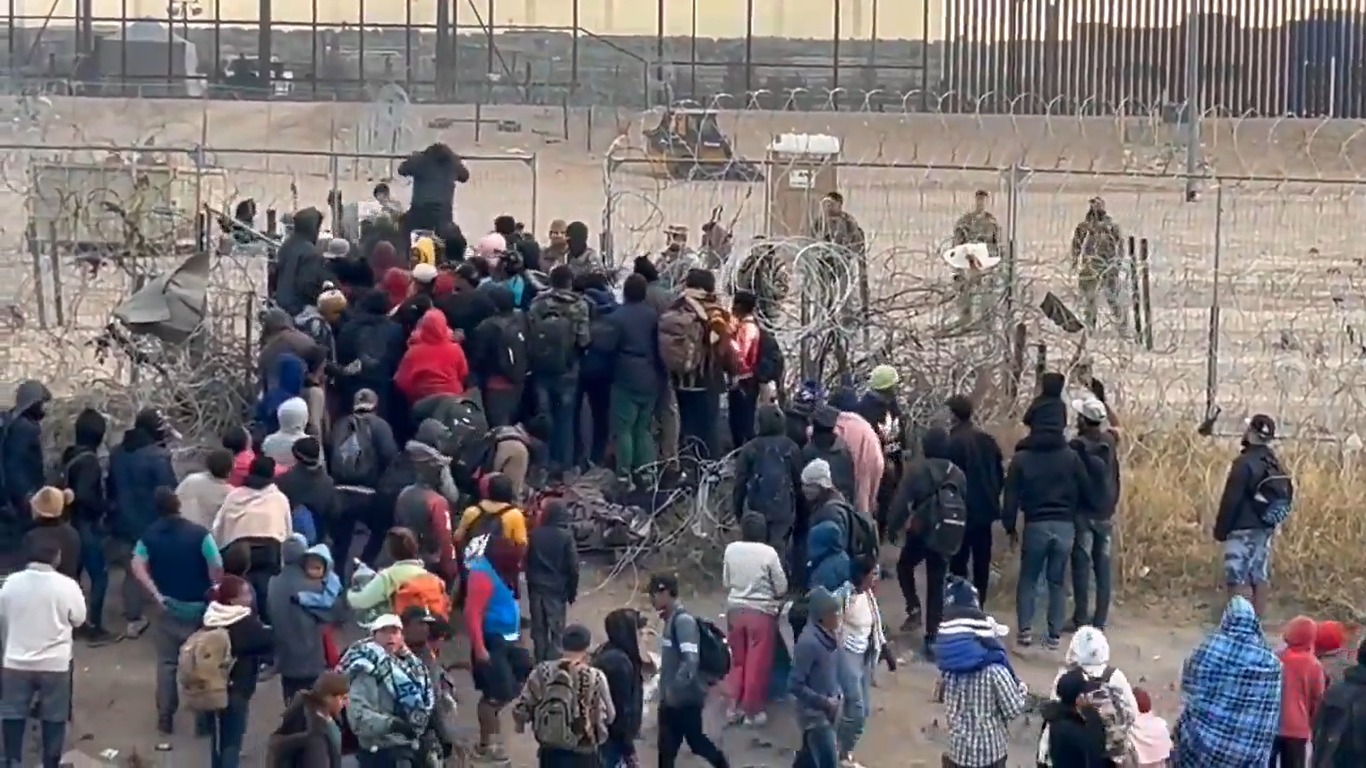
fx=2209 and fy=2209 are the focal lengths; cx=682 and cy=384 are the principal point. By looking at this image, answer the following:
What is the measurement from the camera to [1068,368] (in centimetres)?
1332

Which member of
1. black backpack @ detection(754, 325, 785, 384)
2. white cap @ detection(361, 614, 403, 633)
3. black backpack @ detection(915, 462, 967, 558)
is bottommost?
white cap @ detection(361, 614, 403, 633)

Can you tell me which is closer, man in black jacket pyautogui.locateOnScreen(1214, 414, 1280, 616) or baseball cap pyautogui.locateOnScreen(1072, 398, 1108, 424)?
man in black jacket pyautogui.locateOnScreen(1214, 414, 1280, 616)

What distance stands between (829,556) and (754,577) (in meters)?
0.36

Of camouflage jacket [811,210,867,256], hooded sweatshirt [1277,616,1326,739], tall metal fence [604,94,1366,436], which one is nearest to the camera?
hooded sweatshirt [1277,616,1326,739]

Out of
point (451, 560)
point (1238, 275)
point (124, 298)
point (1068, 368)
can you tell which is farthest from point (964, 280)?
point (124, 298)

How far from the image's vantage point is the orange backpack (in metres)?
9.49

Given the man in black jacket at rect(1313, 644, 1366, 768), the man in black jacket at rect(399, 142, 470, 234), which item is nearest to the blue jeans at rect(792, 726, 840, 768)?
the man in black jacket at rect(1313, 644, 1366, 768)

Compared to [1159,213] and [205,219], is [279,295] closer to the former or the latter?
[205,219]

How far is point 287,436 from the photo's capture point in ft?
36.1

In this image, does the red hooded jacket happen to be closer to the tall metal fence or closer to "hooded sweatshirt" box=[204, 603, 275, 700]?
the tall metal fence

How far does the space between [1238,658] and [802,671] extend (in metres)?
1.84

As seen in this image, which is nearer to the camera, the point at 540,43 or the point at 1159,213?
the point at 1159,213

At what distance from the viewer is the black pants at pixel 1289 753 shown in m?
9.39

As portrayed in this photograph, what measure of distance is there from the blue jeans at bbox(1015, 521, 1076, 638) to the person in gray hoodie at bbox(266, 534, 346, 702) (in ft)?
12.3
